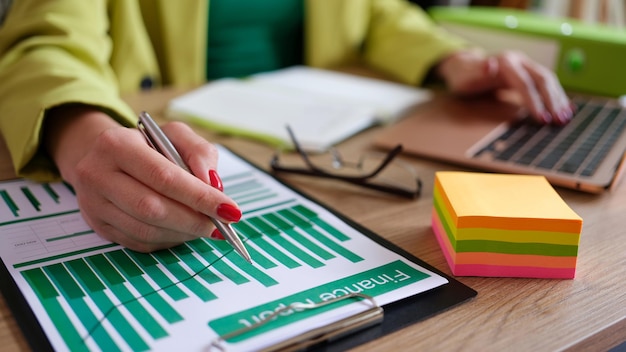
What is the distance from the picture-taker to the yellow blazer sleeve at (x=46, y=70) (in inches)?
27.0

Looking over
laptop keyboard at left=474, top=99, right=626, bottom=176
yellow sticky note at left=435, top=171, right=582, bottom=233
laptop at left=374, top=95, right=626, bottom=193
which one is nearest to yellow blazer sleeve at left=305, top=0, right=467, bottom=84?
laptop at left=374, top=95, right=626, bottom=193

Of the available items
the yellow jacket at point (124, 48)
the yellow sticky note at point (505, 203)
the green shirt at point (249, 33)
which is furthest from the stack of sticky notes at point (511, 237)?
the green shirt at point (249, 33)

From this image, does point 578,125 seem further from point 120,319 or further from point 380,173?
A: point 120,319

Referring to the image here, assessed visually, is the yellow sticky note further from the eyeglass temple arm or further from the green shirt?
the green shirt

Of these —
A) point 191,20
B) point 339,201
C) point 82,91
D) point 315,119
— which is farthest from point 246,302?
point 191,20

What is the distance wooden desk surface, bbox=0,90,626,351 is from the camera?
0.44 metres

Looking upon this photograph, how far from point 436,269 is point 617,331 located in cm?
14

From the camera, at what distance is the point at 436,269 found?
1.76 ft

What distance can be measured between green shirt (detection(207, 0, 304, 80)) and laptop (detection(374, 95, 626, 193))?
15.9 inches

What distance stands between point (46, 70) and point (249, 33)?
1.87 ft

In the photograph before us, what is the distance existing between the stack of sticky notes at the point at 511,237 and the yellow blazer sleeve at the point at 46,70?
389mm

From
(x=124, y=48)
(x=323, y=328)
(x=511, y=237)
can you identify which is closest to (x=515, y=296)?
(x=511, y=237)

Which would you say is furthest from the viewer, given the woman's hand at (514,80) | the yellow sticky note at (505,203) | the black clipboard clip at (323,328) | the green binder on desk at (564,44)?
the green binder on desk at (564,44)

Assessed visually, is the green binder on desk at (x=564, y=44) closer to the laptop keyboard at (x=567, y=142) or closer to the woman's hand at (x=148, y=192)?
the laptop keyboard at (x=567, y=142)
